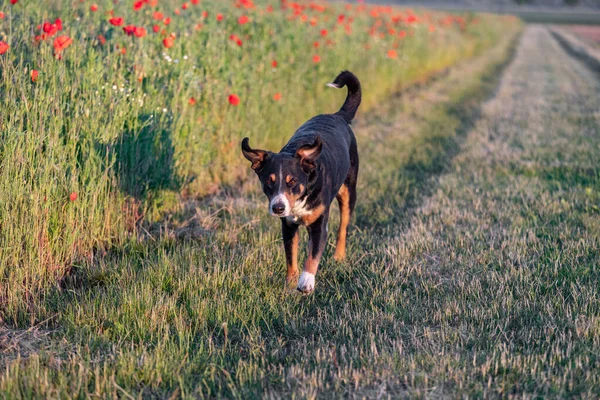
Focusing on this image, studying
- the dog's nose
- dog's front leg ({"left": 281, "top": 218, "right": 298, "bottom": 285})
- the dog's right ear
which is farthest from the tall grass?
the dog's nose

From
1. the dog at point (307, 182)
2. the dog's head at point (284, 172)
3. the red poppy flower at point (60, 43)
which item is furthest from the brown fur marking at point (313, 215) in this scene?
the red poppy flower at point (60, 43)

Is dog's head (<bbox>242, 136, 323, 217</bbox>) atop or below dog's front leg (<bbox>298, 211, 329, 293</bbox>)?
atop

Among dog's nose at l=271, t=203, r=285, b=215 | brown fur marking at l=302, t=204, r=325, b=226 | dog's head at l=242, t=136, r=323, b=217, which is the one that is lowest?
brown fur marking at l=302, t=204, r=325, b=226

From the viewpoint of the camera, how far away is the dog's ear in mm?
4066

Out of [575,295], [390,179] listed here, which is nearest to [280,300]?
[575,295]

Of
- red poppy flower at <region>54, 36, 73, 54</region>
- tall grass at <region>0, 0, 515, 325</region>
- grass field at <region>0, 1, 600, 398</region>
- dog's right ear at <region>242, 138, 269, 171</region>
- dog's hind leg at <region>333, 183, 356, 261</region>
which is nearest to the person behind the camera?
grass field at <region>0, 1, 600, 398</region>

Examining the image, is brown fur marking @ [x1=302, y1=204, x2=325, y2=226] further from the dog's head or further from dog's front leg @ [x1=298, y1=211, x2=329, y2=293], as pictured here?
the dog's head

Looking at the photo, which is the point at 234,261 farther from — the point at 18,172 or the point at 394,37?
the point at 394,37

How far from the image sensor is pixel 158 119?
5730 mm

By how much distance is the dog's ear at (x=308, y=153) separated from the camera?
13.3ft

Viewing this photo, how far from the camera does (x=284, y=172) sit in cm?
404

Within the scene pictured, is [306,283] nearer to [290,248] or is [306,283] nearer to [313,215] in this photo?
[290,248]

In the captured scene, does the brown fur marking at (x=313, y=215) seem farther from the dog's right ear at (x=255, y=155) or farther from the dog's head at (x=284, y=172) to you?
the dog's right ear at (x=255, y=155)

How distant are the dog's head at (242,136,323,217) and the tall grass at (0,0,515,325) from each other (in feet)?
4.40
